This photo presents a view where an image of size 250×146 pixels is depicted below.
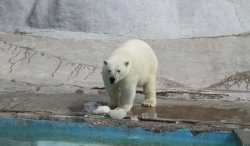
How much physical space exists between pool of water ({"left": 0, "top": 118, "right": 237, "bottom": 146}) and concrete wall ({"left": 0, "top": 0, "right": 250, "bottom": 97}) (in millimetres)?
1593

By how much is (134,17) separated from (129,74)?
5.16m

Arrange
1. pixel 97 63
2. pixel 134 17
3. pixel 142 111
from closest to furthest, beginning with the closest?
pixel 142 111 → pixel 97 63 → pixel 134 17

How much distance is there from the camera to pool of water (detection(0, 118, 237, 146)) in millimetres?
4918

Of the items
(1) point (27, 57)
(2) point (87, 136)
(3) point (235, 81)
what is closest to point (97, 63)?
(1) point (27, 57)

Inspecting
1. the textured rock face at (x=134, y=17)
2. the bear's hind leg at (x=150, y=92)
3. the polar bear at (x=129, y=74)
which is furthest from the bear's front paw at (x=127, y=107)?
the textured rock face at (x=134, y=17)

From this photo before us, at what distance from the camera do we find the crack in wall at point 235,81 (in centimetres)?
746

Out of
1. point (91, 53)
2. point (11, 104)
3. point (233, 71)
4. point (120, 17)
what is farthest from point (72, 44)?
point (11, 104)

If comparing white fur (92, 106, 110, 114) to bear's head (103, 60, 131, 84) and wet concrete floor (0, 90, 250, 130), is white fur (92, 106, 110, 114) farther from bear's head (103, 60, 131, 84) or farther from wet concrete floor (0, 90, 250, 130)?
bear's head (103, 60, 131, 84)

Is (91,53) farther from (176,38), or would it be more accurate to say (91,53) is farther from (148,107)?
(148,107)

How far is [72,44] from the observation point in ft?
30.6

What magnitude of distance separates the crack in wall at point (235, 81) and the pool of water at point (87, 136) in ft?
8.46

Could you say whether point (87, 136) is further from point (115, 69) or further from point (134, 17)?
point (134, 17)

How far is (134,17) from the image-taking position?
402 inches

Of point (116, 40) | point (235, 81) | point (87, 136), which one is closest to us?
point (87, 136)
